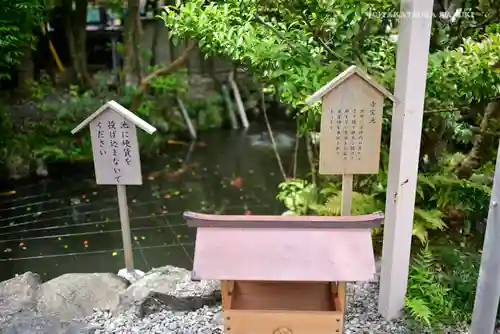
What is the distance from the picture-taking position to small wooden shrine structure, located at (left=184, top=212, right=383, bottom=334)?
286cm

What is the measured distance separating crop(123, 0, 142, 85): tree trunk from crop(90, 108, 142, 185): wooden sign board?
545 cm

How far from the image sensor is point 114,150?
156 inches

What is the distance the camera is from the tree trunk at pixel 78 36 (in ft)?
32.0

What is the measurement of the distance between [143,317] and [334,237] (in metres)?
1.74

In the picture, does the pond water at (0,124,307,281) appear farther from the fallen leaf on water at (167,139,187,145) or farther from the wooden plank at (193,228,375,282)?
the wooden plank at (193,228,375,282)

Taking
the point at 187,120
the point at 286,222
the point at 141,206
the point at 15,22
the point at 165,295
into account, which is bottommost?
the point at 141,206

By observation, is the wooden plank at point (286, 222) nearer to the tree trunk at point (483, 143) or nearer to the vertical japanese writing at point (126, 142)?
the vertical japanese writing at point (126, 142)

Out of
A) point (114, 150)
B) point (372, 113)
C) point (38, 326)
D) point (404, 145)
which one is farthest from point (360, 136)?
point (38, 326)

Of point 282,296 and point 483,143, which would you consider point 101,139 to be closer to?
point 282,296

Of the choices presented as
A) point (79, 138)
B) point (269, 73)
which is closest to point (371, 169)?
point (269, 73)

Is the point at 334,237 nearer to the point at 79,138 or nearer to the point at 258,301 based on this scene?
the point at 258,301

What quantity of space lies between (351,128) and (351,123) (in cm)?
3

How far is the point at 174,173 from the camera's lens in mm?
8578

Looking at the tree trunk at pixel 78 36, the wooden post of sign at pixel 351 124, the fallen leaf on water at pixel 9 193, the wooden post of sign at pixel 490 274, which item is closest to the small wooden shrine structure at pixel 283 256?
the wooden post of sign at pixel 351 124
